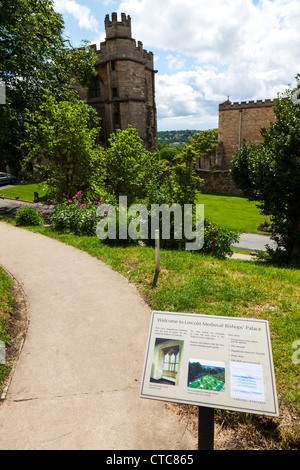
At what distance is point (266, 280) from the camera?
7.10 metres

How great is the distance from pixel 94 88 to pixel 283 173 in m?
29.5

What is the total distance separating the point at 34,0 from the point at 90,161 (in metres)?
9.69

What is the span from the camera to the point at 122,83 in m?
31.0

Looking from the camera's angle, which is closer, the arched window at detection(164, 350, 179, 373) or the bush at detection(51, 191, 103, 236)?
the arched window at detection(164, 350, 179, 373)

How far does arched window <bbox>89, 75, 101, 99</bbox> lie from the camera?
3300cm

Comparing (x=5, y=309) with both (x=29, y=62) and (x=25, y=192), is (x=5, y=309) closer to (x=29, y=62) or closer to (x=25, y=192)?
(x=29, y=62)

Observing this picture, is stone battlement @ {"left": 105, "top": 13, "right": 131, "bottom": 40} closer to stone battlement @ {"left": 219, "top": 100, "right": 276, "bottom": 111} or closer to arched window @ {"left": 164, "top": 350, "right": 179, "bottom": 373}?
stone battlement @ {"left": 219, "top": 100, "right": 276, "bottom": 111}

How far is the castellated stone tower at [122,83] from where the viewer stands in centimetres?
2966

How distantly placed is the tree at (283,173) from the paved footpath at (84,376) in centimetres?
712

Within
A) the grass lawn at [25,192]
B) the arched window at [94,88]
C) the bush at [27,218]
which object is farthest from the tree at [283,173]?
the arched window at [94,88]

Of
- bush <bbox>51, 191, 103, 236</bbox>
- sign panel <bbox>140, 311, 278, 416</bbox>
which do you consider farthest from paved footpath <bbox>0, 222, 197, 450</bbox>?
bush <bbox>51, 191, 103, 236</bbox>

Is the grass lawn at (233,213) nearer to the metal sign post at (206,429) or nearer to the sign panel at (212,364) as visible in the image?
the sign panel at (212,364)

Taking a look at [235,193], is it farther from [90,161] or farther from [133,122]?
[90,161]

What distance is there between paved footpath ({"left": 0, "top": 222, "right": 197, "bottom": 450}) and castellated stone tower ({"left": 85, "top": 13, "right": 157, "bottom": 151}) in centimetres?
2823
